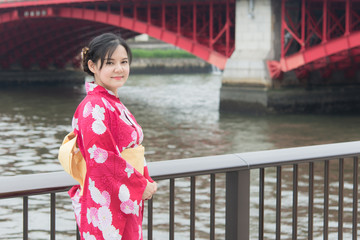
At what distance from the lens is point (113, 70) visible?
10.4ft

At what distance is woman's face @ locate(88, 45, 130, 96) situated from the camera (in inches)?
124

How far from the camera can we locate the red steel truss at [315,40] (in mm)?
23578

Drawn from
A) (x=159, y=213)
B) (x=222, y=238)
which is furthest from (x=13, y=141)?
(x=222, y=238)

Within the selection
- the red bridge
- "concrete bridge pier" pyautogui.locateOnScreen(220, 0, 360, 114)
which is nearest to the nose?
the red bridge

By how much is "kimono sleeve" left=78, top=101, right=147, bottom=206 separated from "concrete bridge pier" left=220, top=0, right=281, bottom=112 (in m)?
21.9

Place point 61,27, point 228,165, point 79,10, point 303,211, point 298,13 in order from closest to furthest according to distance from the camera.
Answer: point 228,165
point 303,211
point 298,13
point 79,10
point 61,27

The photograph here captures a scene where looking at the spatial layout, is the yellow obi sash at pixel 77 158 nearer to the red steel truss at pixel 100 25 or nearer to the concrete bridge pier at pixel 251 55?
the red steel truss at pixel 100 25

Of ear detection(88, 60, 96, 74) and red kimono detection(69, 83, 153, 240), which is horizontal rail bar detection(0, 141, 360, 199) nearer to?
red kimono detection(69, 83, 153, 240)

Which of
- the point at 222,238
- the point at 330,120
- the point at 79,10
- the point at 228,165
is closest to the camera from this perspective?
the point at 228,165

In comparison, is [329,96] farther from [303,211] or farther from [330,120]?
[303,211]

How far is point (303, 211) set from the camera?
10.4 m

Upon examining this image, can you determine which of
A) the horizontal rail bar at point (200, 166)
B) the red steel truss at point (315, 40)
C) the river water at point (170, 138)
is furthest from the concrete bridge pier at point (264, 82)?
the horizontal rail bar at point (200, 166)

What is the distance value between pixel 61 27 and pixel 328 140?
78.2ft

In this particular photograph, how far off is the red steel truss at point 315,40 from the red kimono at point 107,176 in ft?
67.0
